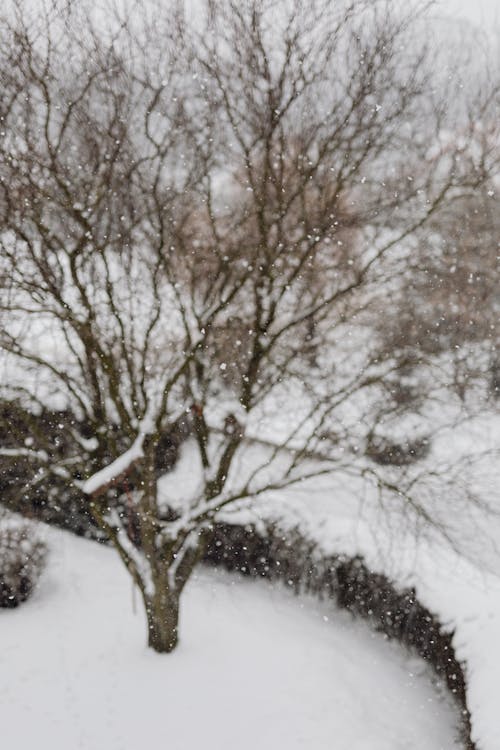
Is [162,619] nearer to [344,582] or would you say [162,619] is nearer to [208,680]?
[208,680]

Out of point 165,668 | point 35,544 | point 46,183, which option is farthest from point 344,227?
point 35,544

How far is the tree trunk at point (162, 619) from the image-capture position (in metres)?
8.20

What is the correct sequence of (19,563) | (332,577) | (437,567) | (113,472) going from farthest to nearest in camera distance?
(332,577) < (19,563) < (437,567) < (113,472)

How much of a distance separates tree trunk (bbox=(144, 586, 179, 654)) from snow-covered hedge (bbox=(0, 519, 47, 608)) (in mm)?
2820

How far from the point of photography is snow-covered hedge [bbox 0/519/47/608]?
33.7 ft

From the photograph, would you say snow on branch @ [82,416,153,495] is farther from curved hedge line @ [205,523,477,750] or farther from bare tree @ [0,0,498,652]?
curved hedge line @ [205,523,477,750]

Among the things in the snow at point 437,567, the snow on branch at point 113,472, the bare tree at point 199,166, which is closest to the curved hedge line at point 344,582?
the snow at point 437,567

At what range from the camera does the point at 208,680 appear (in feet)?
27.6

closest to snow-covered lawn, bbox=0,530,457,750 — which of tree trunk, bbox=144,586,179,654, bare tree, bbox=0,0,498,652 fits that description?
tree trunk, bbox=144,586,179,654

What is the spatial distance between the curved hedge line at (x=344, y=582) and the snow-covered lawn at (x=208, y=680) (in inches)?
11.6

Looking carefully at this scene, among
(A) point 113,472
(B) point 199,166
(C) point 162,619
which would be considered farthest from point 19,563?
(B) point 199,166

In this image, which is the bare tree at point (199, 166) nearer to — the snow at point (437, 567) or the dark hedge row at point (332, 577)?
the snow at point (437, 567)

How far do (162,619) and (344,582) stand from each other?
13.2 feet

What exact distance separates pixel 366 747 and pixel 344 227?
6.33m
